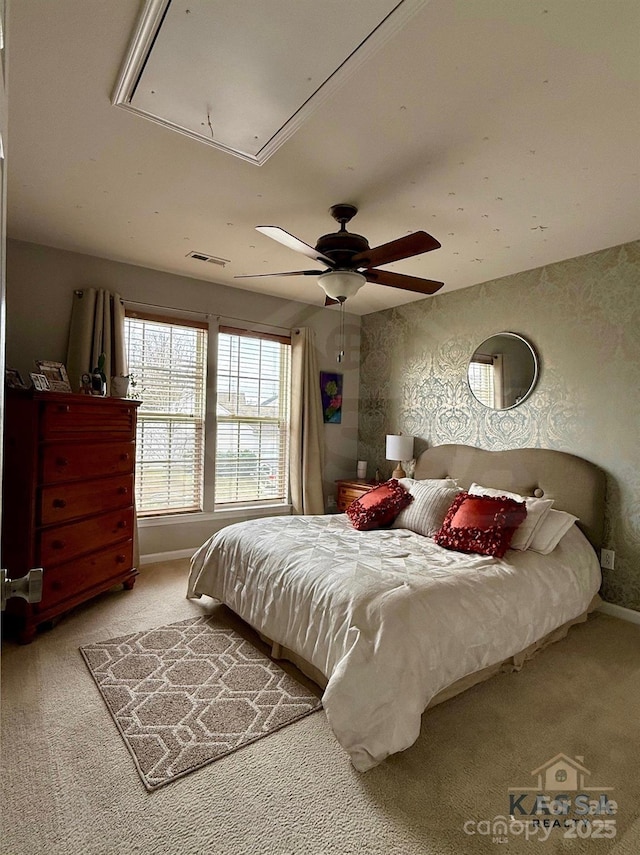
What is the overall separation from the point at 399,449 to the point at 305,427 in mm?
1022

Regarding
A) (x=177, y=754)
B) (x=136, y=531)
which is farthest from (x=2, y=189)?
(x=136, y=531)

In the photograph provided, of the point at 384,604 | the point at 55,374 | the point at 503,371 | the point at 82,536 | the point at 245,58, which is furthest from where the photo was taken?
the point at 503,371

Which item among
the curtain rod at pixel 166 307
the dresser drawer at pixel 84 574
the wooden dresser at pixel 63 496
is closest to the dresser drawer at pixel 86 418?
the wooden dresser at pixel 63 496

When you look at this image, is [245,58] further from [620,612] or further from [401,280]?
[620,612]

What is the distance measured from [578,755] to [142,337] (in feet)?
13.4

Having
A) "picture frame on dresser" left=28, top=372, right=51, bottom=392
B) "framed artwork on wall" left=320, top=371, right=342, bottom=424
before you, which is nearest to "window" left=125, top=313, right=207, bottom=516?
"picture frame on dresser" left=28, top=372, right=51, bottom=392

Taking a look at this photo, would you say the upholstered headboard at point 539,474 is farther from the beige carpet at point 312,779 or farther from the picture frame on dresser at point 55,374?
the picture frame on dresser at point 55,374

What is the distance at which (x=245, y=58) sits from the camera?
172 cm

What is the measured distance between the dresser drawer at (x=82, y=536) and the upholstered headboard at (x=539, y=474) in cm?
272

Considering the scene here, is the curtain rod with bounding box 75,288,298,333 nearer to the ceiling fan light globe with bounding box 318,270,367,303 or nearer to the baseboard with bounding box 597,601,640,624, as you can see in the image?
the ceiling fan light globe with bounding box 318,270,367,303

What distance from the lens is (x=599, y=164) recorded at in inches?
93.6

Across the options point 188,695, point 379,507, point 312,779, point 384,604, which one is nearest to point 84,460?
point 188,695

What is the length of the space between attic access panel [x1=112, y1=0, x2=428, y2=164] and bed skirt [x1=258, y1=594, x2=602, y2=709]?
256 cm

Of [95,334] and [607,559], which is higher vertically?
[95,334]
